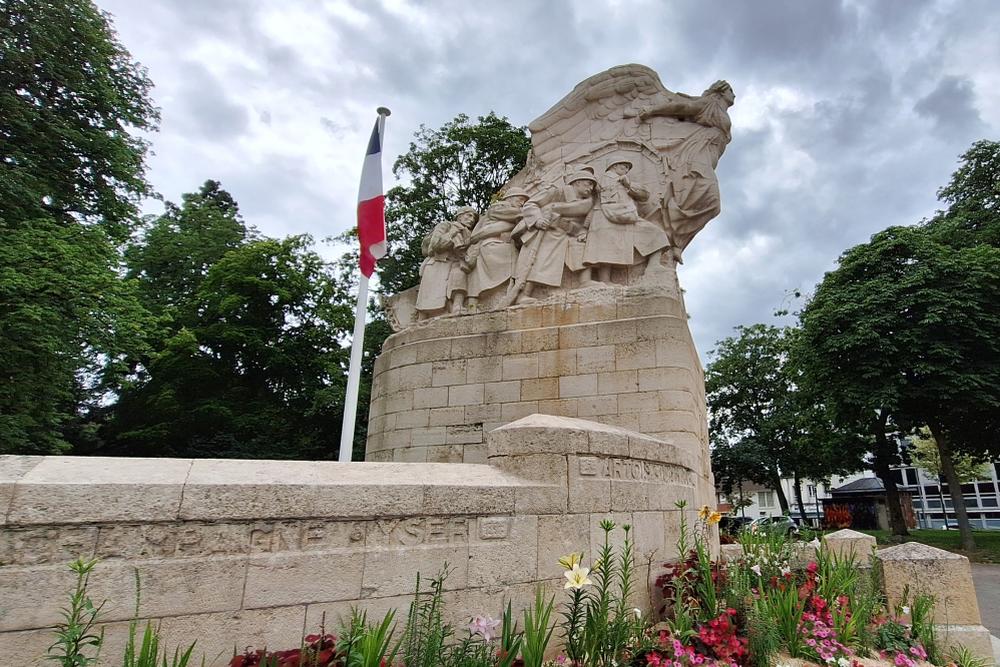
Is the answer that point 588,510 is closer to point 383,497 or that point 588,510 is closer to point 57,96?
point 383,497

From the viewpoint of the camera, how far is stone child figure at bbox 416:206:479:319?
1043cm

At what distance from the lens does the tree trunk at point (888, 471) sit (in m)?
20.5

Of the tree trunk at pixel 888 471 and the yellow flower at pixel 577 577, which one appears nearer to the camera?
the yellow flower at pixel 577 577

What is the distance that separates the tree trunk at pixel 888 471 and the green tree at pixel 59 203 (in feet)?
76.3

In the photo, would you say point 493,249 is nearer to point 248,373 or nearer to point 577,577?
point 577,577

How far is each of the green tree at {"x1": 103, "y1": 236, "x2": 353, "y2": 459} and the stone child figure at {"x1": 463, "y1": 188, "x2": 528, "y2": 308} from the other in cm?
1048

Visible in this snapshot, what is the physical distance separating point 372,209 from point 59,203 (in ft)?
34.9

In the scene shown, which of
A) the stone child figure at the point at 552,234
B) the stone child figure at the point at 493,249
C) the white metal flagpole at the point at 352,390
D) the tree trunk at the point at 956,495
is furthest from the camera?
the tree trunk at the point at 956,495

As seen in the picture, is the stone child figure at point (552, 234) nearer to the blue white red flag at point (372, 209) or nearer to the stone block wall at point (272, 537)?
the blue white red flag at point (372, 209)

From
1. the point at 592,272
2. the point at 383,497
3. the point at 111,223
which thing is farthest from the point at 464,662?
the point at 111,223

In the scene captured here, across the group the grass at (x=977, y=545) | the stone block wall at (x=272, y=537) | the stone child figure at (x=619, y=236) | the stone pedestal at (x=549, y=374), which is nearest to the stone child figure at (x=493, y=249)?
the stone pedestal at (x=549, y=374)

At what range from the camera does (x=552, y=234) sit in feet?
32.6

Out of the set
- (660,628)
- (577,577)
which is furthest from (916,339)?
(577,577)

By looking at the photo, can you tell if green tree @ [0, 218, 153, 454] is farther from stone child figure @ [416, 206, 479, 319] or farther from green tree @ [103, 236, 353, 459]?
stone child figure @ [416, 206, 479, 319]
